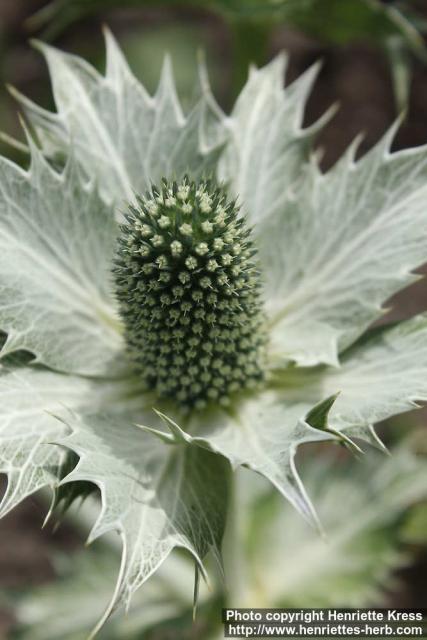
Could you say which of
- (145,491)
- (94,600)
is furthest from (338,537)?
(145,491)

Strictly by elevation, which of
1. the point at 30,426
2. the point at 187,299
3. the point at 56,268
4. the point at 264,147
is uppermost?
the point at 264,147

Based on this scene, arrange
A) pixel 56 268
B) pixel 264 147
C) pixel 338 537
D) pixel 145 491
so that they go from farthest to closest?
pixel 338 537
pixel 264 147
pixel 56 268
pixel 145 491

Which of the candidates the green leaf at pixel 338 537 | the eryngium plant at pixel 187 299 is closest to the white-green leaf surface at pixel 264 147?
the eryngium plant at pixel 187 299

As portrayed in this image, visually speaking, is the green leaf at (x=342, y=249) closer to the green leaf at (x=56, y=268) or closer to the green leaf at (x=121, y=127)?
the green leaf at (x=121, y=127)

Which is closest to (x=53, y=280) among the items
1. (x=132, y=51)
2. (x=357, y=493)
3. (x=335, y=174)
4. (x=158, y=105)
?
(x=158, y=105)

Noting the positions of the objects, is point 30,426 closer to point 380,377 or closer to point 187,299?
point 187,299

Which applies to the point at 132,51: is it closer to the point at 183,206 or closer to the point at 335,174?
the point at 335,174

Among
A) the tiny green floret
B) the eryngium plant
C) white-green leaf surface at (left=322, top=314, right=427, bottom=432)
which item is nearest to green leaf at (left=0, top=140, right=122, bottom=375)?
the eryngium plant
